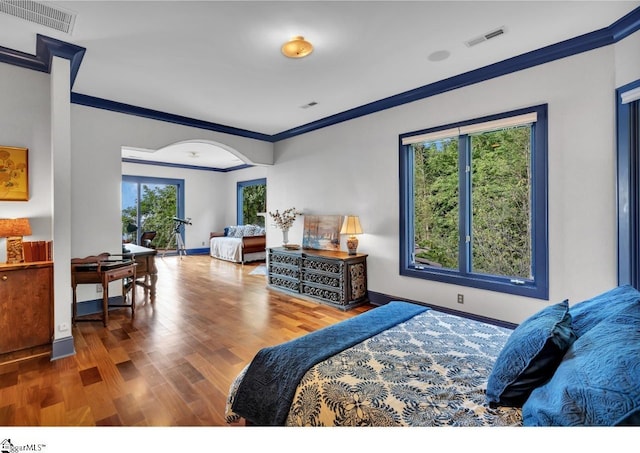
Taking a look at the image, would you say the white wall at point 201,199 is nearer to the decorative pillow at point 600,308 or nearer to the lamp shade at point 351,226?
the lamp shade at point 351,226

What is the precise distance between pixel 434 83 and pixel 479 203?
56.0 inches

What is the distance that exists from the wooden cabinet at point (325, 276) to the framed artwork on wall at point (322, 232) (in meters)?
0.19

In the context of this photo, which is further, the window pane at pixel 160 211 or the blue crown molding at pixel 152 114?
the window pane at pixel 160 211

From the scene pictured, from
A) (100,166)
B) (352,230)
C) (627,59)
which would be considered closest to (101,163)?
(100,166)

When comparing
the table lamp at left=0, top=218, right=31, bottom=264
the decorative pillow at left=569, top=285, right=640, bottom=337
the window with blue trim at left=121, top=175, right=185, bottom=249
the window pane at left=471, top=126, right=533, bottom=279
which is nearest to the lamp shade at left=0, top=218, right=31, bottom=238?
the table lamp at left=0, top=218, right=31, bottom=264

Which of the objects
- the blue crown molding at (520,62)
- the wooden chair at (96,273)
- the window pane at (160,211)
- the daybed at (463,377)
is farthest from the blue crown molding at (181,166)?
the daybed at (463,377)

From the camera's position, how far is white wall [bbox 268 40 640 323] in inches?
104

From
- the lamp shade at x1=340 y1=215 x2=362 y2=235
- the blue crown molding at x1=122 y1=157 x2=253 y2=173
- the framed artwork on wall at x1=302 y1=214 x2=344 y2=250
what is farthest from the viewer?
the blue crown molding at x1=122 y1=157 x2=253 y2=173

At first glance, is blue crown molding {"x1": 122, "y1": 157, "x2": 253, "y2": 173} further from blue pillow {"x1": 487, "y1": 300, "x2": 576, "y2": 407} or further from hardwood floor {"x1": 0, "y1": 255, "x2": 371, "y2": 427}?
blue pillow {"x1": 487, "y1": 300, "x2": 576, "y2": 407}

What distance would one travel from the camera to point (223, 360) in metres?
2.66

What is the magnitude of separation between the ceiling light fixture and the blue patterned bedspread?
2.38m

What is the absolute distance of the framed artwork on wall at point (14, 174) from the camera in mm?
2889
